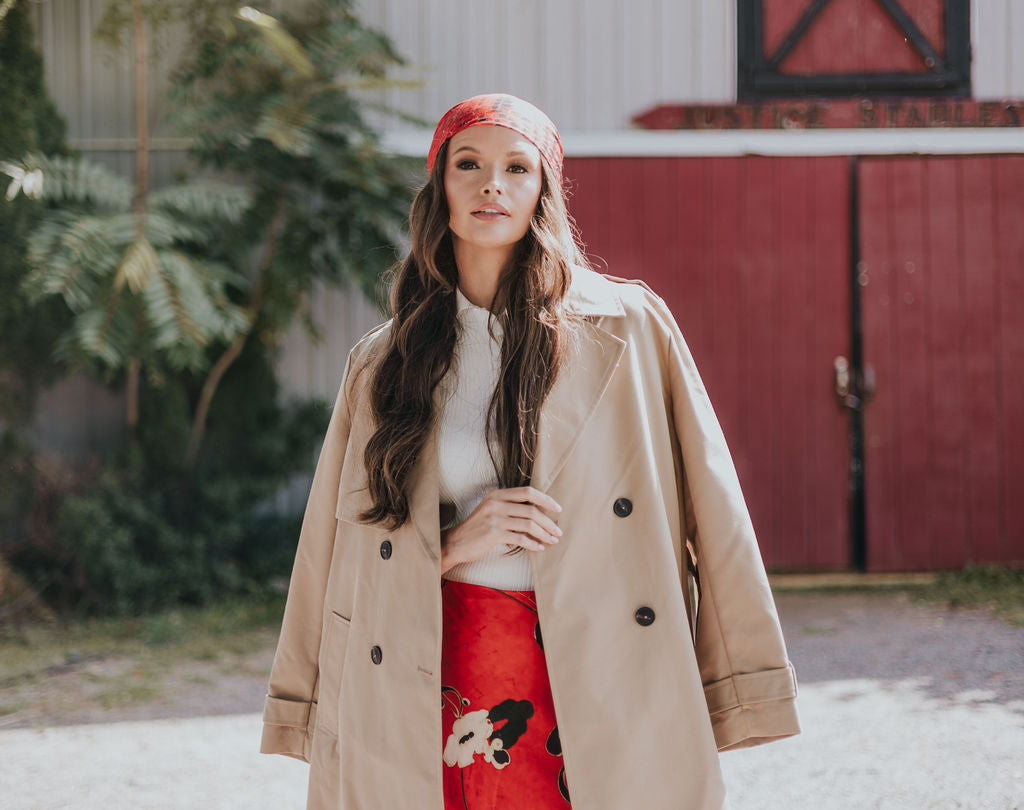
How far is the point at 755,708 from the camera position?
6.17 ft

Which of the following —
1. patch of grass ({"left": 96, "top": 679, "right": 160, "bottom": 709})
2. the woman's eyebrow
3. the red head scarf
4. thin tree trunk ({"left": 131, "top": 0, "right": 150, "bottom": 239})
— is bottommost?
patch of grass ({"left": 96, "top": 679, "right": 160, "bottom": 709})

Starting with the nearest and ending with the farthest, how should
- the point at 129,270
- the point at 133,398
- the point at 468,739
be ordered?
the point at 468,739
the point at 129,270
the point at 133,398

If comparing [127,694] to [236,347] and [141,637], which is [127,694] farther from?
[236,347]

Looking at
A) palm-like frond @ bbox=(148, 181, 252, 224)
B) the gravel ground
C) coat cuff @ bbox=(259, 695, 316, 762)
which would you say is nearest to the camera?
Answer: coat cuff @ bbox=(259, 695, 316, 762)

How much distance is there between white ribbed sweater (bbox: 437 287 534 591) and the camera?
6.61 feet

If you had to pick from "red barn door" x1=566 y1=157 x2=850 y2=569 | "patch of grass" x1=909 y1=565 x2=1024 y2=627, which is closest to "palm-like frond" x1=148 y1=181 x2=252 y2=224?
"red barn door" x1=566 y1=157 x2=850 y2=569

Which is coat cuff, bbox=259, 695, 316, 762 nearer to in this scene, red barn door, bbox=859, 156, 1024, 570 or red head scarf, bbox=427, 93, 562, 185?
red head scarf, bbox=427, 93, 562, 185

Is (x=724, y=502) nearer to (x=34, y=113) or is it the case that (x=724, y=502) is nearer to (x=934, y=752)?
(x=934, y=752)

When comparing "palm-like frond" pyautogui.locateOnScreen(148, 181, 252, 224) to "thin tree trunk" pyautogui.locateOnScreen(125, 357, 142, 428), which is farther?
"thin tree trunk" pyautogui.locateOnScreen(125, 357, 142, 428)

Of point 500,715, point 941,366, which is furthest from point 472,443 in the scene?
point 941,366

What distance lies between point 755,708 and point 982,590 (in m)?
5.23

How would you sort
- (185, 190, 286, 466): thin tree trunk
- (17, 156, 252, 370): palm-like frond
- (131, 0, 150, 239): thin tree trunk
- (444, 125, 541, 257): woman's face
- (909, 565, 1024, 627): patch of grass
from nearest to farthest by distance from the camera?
(444, 125, 541, 257): woman's face → (17, 156, 252, 370): palm-like frond → (909, 565, 1024, 627): patch of grass → (131, 0, 150, 239): thin tree trunk → (185, 190, 286, 466): thin tree trunk

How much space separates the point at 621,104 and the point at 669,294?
1.35 m

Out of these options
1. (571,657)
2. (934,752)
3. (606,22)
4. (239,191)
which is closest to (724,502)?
(571,657)
